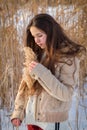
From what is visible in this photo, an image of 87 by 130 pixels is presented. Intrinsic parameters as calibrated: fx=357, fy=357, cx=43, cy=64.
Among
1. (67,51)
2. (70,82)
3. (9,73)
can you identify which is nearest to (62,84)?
(70,82)

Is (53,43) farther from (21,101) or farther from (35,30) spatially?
(21,101)

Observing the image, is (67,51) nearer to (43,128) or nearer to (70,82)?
(70,82)

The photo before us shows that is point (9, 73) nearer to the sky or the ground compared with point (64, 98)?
nearer to the ground

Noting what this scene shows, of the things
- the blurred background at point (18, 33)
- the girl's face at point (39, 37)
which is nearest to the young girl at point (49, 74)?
the girl's face at point (39, 37)

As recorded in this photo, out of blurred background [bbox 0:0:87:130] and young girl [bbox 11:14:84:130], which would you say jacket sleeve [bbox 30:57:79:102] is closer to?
young girl [bbox 11:14:84:130]

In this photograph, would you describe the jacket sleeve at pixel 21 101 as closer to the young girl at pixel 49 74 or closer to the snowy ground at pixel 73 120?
the young girl at pixel 49 74

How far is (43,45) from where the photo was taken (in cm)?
192

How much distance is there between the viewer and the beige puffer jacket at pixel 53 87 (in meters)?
1.84

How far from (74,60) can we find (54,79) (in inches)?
6.3

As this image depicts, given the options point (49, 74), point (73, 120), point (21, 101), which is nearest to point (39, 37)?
point (49, 74)

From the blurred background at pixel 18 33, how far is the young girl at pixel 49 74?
139 centimetres

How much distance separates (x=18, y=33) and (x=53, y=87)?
1.78m

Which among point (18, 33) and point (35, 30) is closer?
point (35, 30)

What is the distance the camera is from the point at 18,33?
11.6 feet
